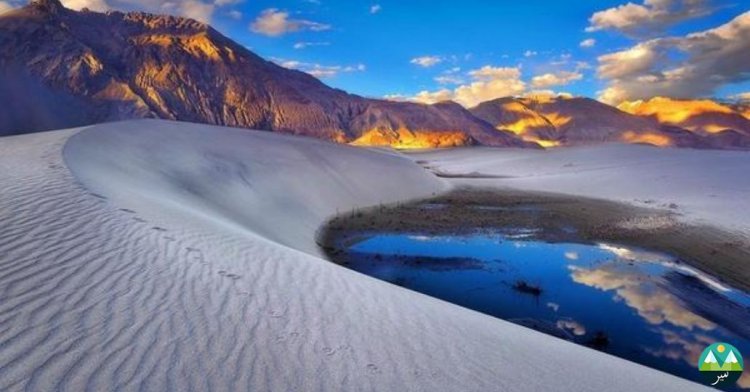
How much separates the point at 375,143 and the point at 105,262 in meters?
97.5

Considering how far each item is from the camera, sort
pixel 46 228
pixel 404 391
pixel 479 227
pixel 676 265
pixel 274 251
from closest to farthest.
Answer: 1. pixel 404 391
2. pixel 46 228
3. pixel 274 251
4. pixel 676 265
5. pixel 479 227

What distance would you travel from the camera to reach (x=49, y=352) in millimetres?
2855

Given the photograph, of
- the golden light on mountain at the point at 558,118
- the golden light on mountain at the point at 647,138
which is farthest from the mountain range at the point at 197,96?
the golden light on mountain at the point at 558,118

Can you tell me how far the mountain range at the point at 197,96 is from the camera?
56.2 meters

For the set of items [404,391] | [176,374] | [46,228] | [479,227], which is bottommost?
[479,227]

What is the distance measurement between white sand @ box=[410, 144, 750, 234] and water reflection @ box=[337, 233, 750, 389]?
20.3 ft

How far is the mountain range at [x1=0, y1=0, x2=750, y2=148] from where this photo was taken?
56203mm

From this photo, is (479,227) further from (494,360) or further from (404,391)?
(404,391)

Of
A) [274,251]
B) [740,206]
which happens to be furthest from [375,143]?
[274,251]

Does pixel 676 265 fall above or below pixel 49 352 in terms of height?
below

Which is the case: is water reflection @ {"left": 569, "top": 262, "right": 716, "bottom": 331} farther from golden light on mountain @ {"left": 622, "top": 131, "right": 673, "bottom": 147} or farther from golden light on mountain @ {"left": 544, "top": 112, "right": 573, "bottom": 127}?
golden light on mountain @ {"left": 544, "top": 112, "right": 573, "bottom": 127}

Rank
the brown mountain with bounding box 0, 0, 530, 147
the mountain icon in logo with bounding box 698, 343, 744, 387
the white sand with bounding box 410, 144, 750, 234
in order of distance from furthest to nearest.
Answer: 1. the brown mountain with bounding box 0, 0, 530, 147
2. the white sand with bounding box 410, 144, 750, 234
3. the mountain icon in logo with bounding box 698, 343, 744, 387

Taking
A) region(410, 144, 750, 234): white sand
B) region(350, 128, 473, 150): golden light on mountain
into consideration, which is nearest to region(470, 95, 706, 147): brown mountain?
region(350, 128, 473, 150): golden light on mountain

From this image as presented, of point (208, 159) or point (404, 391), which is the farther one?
point (208, 159)
